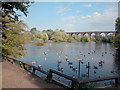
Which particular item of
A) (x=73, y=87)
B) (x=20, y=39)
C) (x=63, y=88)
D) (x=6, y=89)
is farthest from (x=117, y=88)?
(x=20, y=39)

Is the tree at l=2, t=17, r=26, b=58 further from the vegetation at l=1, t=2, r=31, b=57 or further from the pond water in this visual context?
the pond water

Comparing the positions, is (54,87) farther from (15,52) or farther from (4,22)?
(4,22)

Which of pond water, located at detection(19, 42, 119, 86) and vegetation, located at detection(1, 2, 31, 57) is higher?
vegetation, located at detection(1, 2, 31, 57)

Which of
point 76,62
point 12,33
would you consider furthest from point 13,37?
point 76,62

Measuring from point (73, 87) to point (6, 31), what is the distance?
7.71 m

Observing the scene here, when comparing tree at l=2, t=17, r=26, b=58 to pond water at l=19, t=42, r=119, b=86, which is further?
pond water at l=19, t=42, r=119, b=86

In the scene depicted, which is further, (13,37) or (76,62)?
(76,62)

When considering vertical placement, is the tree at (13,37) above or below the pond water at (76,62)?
above

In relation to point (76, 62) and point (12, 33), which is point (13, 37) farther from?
point (76, 62)

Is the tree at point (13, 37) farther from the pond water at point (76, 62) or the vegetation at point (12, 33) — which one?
the pond water at point (76, 62)

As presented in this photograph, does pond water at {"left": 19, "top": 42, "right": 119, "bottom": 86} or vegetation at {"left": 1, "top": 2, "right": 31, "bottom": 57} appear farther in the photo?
pond water at {"left": 19, "top": 42, "right": 119, "bottom": 86}

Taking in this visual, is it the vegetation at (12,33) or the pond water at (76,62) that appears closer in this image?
the vegetation at (12,33)

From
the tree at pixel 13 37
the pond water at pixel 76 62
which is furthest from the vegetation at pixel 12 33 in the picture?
the pond water at pixel 76 62

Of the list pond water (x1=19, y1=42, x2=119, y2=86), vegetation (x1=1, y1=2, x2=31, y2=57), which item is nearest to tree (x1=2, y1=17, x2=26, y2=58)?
vegetation (x1=1, y1=2, x2=31, y2=57)
